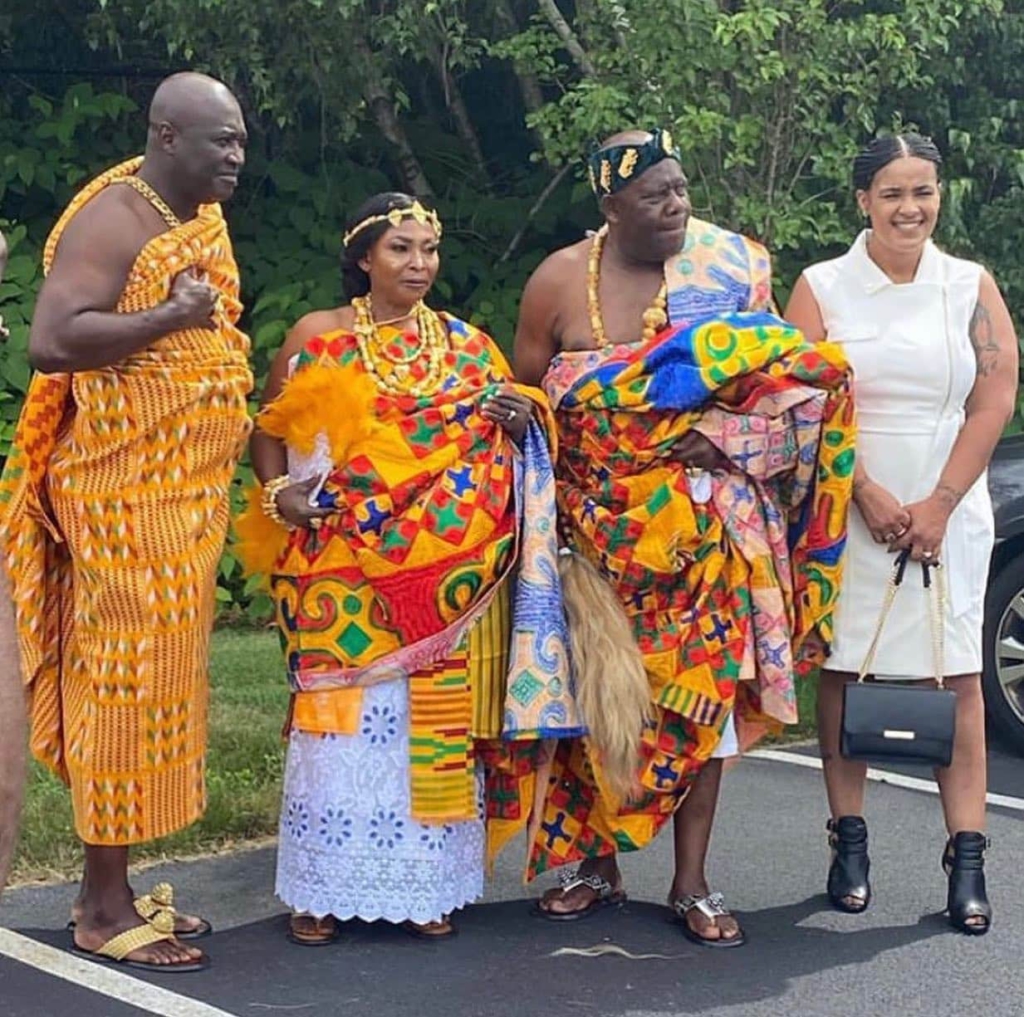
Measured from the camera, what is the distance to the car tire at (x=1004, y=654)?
6.54 meters

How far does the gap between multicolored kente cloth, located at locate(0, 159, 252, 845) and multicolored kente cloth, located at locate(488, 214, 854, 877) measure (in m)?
0.83

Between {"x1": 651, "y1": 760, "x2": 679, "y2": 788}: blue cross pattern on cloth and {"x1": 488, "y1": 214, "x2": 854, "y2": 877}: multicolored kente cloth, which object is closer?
{"x1": 488, "y1": 214, "x2": 854, "y2": 877}: multicolored kente cloth

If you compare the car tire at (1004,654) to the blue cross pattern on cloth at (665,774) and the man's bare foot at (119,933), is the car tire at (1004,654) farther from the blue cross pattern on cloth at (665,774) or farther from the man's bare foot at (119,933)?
the man's bare foot at (119,933)

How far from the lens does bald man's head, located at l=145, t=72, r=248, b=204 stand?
13.6ft

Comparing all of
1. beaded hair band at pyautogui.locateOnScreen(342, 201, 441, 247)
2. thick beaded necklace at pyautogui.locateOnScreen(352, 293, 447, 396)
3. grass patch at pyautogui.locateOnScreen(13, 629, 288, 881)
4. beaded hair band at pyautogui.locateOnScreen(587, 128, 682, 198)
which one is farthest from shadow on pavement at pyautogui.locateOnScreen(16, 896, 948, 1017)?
beaded hair band at pyautogui.locateOnScreen(587, 128, 682, 198)

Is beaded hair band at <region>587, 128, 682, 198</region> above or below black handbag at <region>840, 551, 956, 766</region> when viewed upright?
above

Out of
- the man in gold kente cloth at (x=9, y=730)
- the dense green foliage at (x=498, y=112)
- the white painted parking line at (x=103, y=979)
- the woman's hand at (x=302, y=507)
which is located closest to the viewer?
the man in gold kente cloth at (x=9, y=730)

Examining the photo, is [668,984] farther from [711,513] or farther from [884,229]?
[884,229]

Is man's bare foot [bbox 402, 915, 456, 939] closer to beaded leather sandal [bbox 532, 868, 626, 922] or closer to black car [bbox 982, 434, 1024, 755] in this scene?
beaded leather sandal [bbox 532, 868, 626, 922]

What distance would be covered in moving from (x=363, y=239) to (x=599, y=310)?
606mm

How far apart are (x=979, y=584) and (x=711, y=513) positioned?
33.2 inches

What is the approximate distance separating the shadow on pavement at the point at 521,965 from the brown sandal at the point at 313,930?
3 cm

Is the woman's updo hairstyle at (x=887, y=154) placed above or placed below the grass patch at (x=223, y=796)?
above

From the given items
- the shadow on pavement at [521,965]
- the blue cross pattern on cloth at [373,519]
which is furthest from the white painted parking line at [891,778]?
the blue cross pattern on cloth at [373,519]
